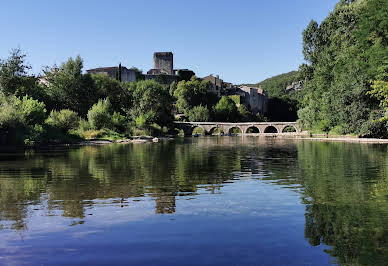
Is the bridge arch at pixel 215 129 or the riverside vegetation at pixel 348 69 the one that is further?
the bridge arch at pixel 215 129

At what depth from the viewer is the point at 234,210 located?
11.7m

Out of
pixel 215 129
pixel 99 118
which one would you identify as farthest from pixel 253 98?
pixel 99 118

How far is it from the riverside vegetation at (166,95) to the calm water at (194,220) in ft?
89.4

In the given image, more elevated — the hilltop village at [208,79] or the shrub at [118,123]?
the hilltop village at [208,79]

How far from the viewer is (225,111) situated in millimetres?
125562

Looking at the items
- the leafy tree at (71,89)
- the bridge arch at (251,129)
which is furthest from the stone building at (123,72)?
the leafy tree at (71,89)

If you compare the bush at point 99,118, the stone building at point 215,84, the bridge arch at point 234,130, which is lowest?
the bridge arch at point 234,130

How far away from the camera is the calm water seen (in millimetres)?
7656

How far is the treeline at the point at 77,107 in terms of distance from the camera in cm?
4678

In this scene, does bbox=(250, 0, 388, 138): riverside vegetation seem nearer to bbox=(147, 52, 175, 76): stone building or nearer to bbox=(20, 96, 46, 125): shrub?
bbox=(20, 96, 46, 125): shrub

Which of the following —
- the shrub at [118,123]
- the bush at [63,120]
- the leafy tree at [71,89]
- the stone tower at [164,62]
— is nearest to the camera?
the bush at [63,120]

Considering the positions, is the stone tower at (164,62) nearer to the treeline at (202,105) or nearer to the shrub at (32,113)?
the treeline at (202,105)

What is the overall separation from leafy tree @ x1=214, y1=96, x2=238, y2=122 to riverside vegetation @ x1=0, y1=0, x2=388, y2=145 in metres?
27.5

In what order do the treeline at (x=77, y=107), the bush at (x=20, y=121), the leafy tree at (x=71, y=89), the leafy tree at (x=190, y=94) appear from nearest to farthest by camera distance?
the bush at (x=20, y=121) → the treeline at (x=77, y=107) → the leafy tree at (x=71, y=89) → the leafy tree at (x=190, y=94)
